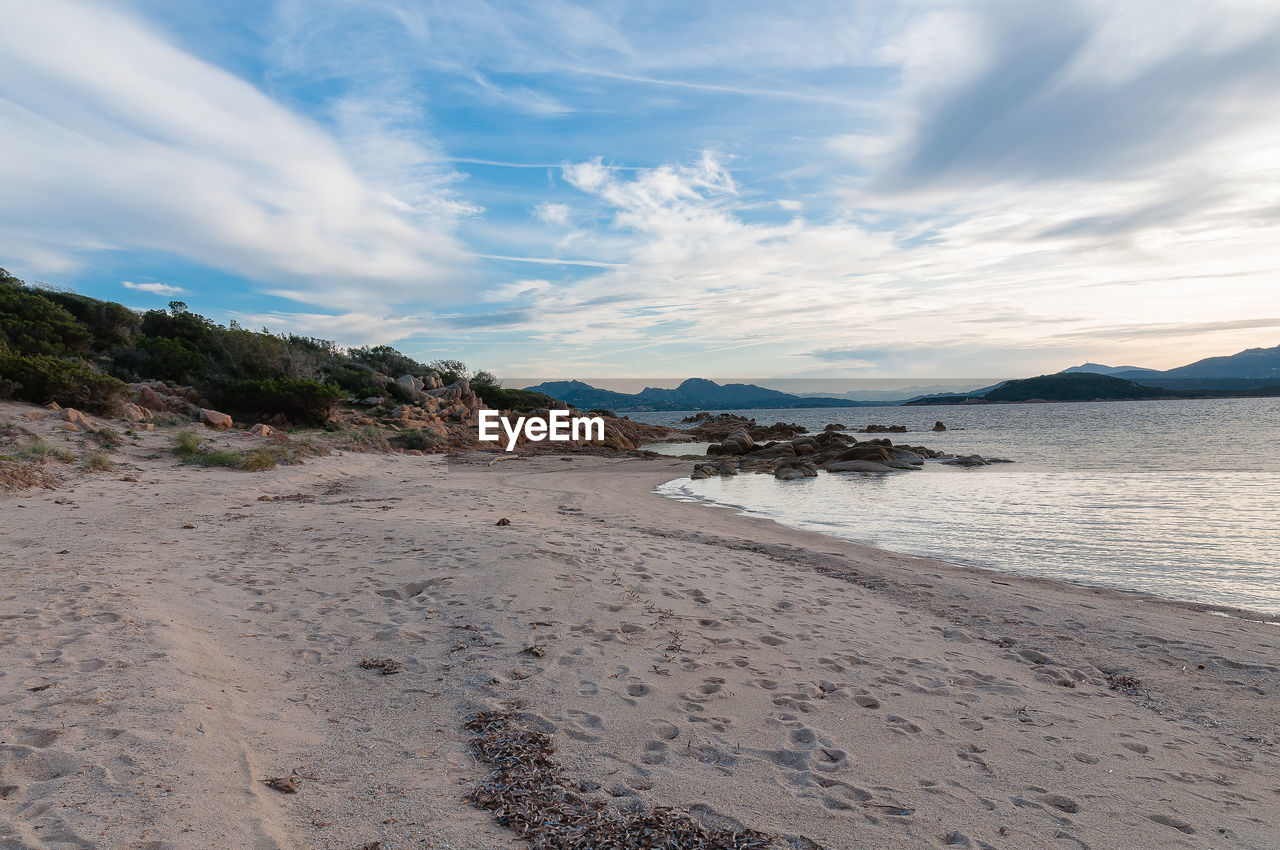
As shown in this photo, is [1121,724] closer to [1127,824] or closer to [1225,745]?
[1225,745]

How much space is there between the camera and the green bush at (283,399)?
872 inches

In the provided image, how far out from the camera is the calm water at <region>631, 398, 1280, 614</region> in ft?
28.3

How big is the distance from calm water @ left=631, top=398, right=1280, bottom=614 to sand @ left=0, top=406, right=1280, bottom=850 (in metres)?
1.60

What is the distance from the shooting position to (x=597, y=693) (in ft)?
13.6

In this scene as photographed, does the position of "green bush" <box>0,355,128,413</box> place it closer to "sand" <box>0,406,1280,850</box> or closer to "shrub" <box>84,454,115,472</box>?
"shrub" <box>84,454,115,472</box>

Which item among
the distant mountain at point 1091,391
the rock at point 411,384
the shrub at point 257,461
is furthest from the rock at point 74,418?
the distant mountain at point 1091,391

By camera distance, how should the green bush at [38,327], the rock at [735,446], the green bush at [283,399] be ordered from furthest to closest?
the rock at [735,446]
the green bush at [283,399]
the green bush at [38,327]

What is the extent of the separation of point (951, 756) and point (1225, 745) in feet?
6.25

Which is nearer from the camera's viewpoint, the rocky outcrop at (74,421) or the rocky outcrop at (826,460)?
the rocky outcrop at (74,421)

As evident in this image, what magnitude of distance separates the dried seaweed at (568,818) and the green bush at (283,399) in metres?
22.2

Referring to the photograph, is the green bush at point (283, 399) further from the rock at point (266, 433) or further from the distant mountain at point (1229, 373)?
the distant mountain at point (1229, 373)

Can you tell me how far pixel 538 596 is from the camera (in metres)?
6.00

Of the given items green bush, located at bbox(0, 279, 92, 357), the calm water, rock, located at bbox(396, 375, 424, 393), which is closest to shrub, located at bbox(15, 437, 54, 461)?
green bush, located at bbox(0, 279, 92, 357)

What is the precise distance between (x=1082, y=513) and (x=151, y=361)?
3429 centimetres
